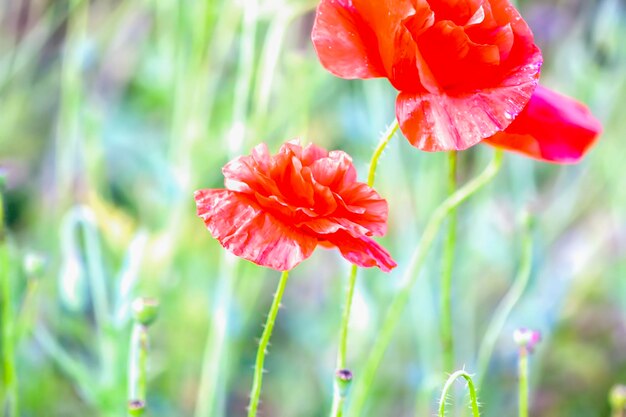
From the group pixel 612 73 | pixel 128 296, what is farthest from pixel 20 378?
pixel 612 73

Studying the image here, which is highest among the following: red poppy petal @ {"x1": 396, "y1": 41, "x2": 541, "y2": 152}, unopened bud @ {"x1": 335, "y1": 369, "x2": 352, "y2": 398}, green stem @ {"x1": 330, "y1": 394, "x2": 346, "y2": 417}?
red poppy petal @ {"x1": 396, "y1": 41, "x2": 541, "y2": 152}

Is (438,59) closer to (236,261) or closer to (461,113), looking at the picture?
(461,113)

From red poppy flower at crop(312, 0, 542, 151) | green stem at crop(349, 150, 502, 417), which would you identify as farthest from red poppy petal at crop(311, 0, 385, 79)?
green stem at crop(349, 150, 502, 417)

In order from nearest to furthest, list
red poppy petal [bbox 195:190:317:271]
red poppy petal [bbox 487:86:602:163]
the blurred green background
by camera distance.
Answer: red poppy petal [bbox 195:190:317:271], red poppy petal [bbox 487:86:602:163], the blurred green background

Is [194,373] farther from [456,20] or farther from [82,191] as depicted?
[456,20]

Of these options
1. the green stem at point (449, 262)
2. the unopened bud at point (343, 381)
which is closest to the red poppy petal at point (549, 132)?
the green stem at point (449, 262)

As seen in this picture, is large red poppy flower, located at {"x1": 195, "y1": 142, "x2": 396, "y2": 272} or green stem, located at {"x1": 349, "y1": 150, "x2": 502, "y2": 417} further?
green stem, located at {"x1": 349, "y1": 150, "x2": 502, "y2": 417}

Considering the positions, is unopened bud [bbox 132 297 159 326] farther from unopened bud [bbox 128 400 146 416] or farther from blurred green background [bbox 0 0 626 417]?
blurred green background [bbox 0 0 626 417]
